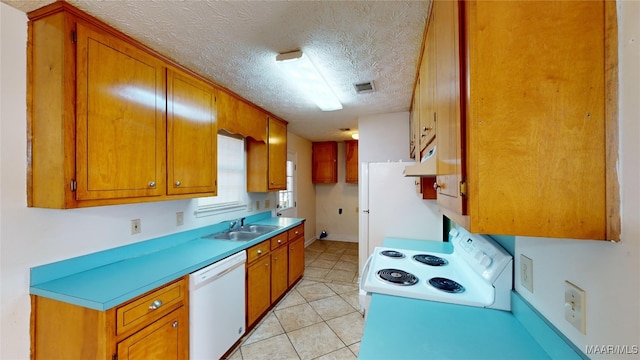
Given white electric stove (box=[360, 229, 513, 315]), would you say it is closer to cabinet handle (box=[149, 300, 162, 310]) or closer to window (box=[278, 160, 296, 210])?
cabinet handle (box=[149, 300, 162, 310])

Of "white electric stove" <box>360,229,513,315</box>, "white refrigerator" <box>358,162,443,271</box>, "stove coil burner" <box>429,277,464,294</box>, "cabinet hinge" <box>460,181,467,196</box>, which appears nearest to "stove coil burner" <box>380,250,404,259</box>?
"white electric stove" <box>360,229,513,315</box>

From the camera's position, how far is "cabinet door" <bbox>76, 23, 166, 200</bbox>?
4.32ft

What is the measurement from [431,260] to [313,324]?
138 centimetres

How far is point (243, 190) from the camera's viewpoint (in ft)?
10.5

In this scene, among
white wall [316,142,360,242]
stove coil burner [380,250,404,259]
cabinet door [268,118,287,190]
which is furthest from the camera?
white wall [316,142,360,242]

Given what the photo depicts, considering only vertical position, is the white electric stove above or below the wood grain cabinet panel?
above

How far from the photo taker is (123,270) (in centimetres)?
155

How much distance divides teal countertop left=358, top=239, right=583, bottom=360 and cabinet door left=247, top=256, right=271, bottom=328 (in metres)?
1.45

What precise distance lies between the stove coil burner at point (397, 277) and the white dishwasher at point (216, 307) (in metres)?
1.18

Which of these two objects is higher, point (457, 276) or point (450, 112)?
point (450, 112)

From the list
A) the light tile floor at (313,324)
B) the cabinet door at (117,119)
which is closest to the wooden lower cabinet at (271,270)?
the light tile floor at (313,324)

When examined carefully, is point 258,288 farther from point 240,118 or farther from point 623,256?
point 623,256

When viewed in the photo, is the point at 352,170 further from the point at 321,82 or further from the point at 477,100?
the point at 477,100

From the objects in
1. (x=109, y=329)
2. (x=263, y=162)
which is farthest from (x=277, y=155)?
(x=109, y=329)
